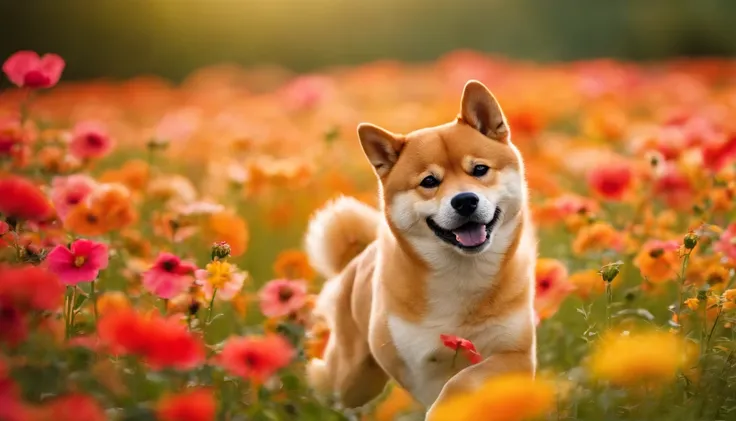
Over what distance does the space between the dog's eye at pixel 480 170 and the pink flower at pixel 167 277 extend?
1034 mm

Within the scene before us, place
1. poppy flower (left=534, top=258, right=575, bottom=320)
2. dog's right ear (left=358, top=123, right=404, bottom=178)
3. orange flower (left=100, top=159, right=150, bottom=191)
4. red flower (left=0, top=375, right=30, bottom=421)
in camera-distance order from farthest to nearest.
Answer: orange flower (left=100, top=159, right=150, bottom=191) → poppy flower (left=534, top=258, right=575, bottom=320) → dog's right ear (left=358, top=123, right=404, bottom=178) → red flower (left=0, top=375, right=30, bottom=421)

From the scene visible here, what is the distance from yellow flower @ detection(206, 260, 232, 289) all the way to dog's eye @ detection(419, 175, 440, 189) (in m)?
0.77

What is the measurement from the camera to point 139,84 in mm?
9531

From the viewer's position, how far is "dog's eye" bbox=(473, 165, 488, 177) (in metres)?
3.57

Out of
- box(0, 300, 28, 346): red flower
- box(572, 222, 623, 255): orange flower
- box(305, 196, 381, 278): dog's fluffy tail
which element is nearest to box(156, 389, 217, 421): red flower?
box(0, 300, 28, 346): red flower

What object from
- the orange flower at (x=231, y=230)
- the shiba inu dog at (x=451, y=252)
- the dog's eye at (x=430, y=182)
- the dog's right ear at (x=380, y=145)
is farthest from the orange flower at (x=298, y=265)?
the dog's eye at (x=430, y=182)

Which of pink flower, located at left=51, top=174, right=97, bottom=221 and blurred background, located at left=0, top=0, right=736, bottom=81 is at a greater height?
pink flower, located at left=51, top=174, right=97, bottom=221

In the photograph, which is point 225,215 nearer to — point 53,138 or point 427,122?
point 53,138

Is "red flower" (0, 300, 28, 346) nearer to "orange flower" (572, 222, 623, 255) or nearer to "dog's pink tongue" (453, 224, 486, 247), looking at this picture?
"dog's pink tongue" (453, 224, 486, 247)

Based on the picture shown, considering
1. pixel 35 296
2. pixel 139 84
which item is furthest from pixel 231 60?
pixel 35 296

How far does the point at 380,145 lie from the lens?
3764 millimetres

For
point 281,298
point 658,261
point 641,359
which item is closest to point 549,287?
point 658,261

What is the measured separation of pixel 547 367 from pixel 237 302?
50.8 inches

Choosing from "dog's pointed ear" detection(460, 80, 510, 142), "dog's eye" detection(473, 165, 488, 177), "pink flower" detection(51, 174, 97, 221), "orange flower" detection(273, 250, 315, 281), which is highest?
"dog's pointed ear" detection(460, 80, 510, 142)
